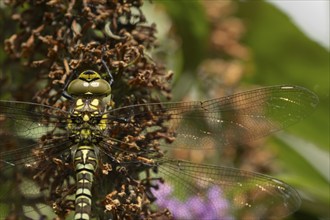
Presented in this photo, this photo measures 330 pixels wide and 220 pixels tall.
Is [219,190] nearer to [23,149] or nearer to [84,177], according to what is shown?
[84,177]

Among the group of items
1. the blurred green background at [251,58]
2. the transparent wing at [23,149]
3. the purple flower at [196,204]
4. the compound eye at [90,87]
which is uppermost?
the blurred green background at [251,58]

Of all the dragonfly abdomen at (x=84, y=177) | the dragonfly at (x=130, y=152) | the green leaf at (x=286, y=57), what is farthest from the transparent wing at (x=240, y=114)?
the green leaf at (x=286, y=57)

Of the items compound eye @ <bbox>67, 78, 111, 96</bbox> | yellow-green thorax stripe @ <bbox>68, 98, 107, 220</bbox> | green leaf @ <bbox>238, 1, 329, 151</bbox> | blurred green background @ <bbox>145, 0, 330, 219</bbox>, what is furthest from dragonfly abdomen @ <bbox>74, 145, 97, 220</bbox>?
green leaf @ <bbox>238, 1, 329, 151</bbox>

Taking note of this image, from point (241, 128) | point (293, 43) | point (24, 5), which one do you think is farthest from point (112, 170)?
point (293, 43)

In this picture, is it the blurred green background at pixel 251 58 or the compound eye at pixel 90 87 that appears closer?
the compound eye at pixel 90 87

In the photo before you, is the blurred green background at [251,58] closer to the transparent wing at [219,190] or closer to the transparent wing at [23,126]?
the transparent wing at [219,190]

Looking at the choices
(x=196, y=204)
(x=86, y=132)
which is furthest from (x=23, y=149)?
(x=196, y=204)

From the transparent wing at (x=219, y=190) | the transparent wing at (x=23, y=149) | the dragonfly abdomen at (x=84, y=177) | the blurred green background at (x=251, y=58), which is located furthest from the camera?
the blurred green background at (x=251, y=58)
